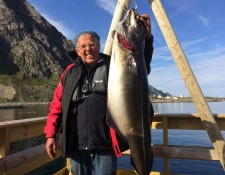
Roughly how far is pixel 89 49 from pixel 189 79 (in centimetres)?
222

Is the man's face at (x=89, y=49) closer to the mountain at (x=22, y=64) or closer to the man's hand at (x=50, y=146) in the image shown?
the man's hand at (x=50, y=146)

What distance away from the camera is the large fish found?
3.21 meters

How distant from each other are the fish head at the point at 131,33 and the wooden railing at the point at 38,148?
6.78 feet

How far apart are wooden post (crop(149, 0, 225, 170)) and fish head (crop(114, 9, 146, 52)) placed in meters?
2.13

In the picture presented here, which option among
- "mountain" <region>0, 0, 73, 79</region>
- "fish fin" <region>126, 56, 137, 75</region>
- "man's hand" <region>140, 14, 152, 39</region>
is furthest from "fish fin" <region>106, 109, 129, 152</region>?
"mountain" <region>0, 0, 73, 79</region>

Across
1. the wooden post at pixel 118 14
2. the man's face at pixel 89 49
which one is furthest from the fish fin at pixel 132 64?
the wooden post at pixel 118 14

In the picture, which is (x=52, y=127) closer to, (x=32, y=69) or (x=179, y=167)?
(x=179, y=167)

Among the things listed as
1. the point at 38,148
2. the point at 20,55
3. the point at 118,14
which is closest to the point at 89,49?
the point at 38,148

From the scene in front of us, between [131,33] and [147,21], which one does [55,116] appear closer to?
[131,33]

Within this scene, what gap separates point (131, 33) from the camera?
3266mm

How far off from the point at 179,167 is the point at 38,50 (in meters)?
180

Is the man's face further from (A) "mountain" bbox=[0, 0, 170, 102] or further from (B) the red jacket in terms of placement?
(A) "mountain" bbox=[0, 0, 170, 102]

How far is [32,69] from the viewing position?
177 meters

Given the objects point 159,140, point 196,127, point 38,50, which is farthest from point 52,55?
point 196,127
